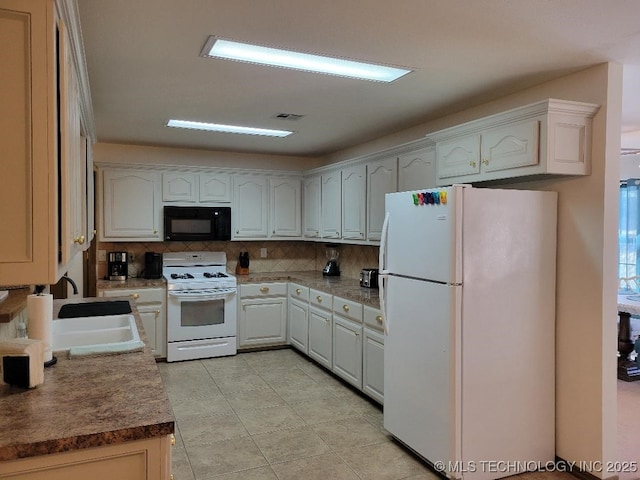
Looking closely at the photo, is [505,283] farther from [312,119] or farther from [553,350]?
[312,119]

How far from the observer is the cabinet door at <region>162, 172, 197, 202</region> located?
5203 millimetres

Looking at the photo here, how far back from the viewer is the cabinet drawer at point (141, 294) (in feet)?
15.4

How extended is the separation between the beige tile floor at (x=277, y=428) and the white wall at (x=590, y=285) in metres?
0.33

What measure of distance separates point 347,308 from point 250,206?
2071 millimetres

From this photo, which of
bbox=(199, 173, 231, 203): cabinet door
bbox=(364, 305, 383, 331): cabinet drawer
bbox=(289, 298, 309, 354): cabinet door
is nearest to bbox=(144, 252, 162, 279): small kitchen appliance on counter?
bbox=(199, 173, 231, 203): cabinet door

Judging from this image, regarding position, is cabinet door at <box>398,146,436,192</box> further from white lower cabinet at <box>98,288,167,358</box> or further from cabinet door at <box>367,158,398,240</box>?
white lower cabinet at <box>98,288,167,358</box>

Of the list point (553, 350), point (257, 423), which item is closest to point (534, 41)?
point (553, 350)

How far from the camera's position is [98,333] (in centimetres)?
268

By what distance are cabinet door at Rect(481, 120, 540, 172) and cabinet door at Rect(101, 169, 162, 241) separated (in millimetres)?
3575

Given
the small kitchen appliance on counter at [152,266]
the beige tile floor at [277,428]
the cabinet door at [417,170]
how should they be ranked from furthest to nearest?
the small kitchen appliance on counter at [152,266]
the cabinet door at [417,170]
the beige tile floor at [277,428]

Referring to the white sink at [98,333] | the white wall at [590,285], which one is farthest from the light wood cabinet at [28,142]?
the white wall at [590,285]

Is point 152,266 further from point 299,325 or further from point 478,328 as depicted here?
point 478,328

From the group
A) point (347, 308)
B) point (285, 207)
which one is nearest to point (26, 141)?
point (347, 308)

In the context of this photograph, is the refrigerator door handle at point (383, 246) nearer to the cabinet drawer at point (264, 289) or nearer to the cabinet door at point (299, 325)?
the cabinet door at point (299, 325)
